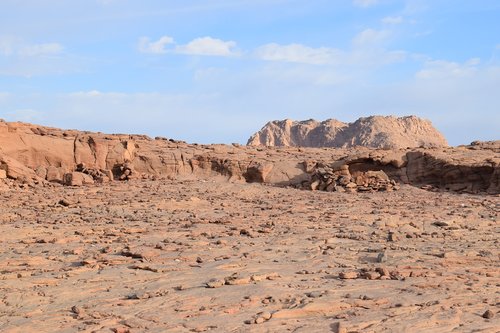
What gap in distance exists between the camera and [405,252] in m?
8.63

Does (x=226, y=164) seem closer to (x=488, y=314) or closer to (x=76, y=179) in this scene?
(x=76, y=179)

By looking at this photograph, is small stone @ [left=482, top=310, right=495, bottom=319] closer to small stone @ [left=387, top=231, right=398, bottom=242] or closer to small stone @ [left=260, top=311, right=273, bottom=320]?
small stone @ [left=260, top=311, right=273, bottom=320]

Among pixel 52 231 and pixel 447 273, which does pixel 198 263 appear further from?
pixel 52 231

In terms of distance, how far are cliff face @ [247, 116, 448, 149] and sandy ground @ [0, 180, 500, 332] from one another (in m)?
18.7

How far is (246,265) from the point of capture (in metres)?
8.00

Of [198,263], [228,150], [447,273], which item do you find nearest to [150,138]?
[228,150]

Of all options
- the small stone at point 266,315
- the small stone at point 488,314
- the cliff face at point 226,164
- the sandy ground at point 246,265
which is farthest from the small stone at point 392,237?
the cliff face at point 226,164

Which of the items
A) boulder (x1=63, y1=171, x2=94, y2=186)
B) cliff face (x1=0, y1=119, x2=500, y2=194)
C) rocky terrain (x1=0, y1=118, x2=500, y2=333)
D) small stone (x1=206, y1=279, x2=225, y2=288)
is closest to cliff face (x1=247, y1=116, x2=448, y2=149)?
rocky terrain (x1=0, y1=118, x2=500, y2=333)

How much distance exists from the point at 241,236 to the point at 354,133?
25.2 metres

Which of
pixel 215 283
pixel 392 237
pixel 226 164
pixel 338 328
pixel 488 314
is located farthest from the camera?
pixel 226 164

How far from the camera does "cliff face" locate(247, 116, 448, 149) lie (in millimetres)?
33000

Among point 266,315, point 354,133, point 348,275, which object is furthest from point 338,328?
point 354,133

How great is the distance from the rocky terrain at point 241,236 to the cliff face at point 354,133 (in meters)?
12.8

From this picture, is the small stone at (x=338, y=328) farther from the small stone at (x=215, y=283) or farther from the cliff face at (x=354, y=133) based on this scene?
the cliff face at (x=354, y=133)
